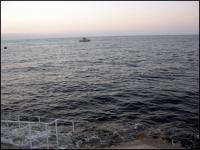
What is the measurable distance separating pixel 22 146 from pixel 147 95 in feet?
57.3

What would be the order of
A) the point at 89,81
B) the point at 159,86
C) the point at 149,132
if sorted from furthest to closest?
the point at 89,81
the point at 159,86
the point at 149,132

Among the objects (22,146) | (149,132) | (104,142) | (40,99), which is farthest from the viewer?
(40,99)

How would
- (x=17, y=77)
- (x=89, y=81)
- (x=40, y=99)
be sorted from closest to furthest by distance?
1. (x=40, y=99)
2. (x=89, y=81)
3. (x=17, y=77)

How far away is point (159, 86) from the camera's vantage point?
29719mm

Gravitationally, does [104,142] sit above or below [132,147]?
below

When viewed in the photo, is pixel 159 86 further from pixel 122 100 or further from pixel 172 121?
pixel 172 121

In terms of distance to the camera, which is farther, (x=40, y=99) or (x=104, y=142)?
(x=40, y=99)

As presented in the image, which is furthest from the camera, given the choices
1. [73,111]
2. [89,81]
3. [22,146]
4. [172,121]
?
[89,81]

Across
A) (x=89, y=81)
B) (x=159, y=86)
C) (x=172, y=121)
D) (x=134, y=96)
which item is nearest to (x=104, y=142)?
(x=172, y=121)

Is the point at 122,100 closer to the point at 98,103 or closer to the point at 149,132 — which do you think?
the point at 98,103

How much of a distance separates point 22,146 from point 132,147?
182 inches

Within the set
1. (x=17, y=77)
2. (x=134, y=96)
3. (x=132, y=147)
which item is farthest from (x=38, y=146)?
(x=17, y=77)

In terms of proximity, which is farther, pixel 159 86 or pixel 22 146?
pixel 159 86

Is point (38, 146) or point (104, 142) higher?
point (38, 146)
